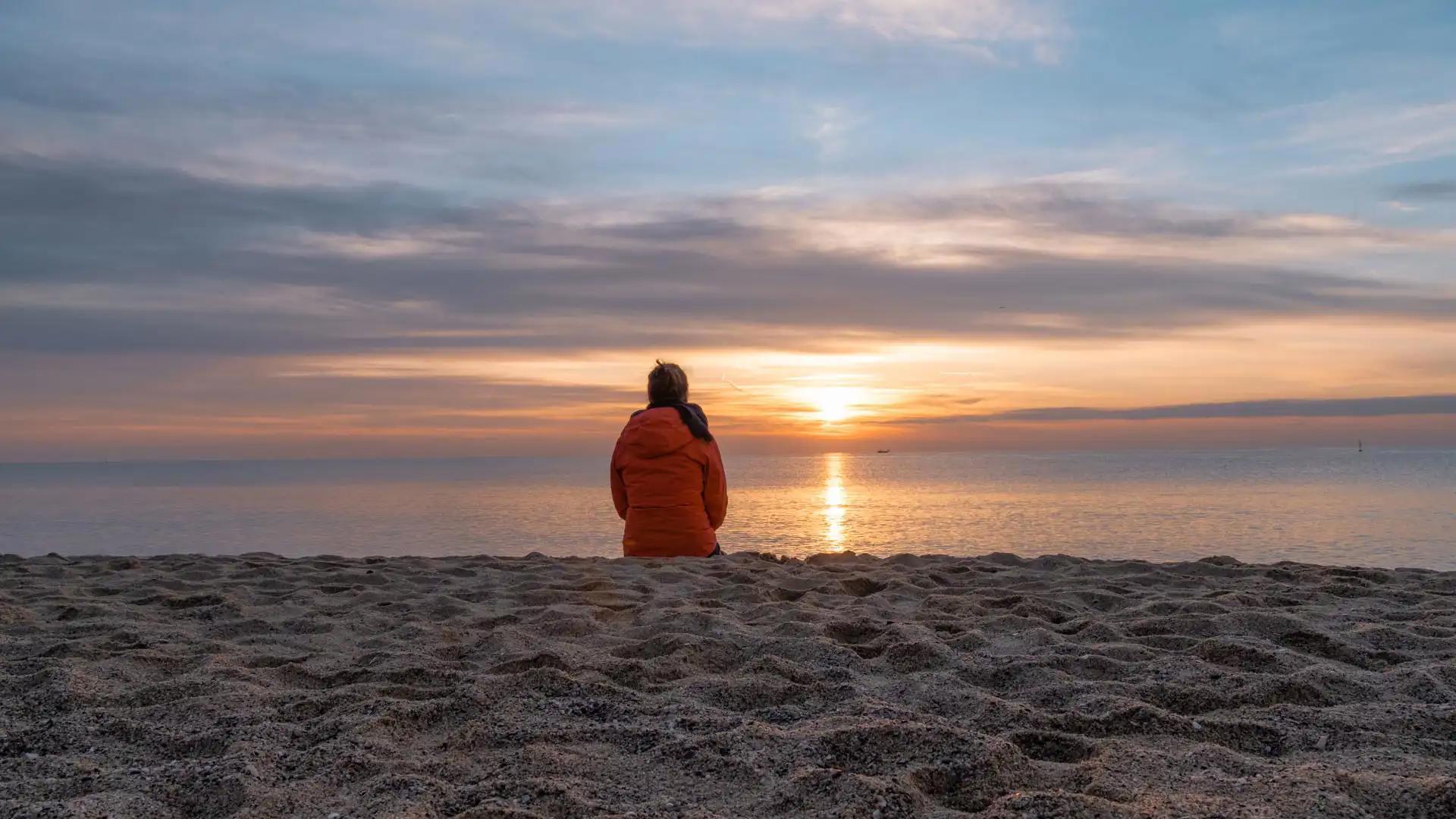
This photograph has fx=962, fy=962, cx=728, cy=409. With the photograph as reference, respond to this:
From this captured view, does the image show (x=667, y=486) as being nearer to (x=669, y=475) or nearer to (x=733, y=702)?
(x=669, y=475)

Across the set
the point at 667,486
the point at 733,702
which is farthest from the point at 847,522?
the point at 733,702

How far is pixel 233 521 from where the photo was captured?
75.0ft

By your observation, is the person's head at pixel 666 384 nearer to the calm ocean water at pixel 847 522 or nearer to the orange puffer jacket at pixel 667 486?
the orange puffer jacket at pixel 667 486

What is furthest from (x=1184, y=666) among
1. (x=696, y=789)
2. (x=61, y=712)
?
(x=61, y=712)

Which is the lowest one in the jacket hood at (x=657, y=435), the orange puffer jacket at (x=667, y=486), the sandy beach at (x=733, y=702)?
the sandy beach at (x=733, y=702)

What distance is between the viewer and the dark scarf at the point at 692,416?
24.2ft

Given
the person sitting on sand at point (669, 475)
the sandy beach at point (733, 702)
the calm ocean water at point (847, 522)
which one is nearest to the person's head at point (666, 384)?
the person sitting on sand at point (669, 475)

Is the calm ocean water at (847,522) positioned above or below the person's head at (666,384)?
below

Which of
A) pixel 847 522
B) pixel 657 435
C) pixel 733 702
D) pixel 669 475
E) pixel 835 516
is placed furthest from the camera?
pixel 835 516

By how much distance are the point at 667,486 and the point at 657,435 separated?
1.50 ft

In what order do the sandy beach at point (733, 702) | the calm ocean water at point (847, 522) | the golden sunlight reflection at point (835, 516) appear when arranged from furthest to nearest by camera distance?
the golden sunlight reflection at point (835, 516) < the calm ocean water at point (847, 522) < the sandy beach at point (733, 702)

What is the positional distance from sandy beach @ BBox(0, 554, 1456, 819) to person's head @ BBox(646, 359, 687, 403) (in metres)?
2.06

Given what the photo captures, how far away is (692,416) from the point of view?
7.43 metres

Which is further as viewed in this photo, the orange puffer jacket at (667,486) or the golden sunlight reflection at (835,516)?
the golden sunlight reflection at (835,516)
